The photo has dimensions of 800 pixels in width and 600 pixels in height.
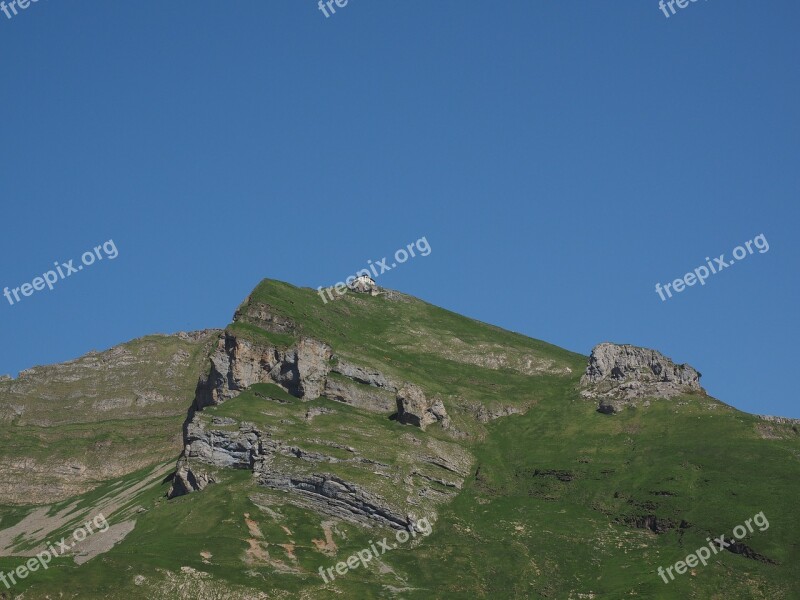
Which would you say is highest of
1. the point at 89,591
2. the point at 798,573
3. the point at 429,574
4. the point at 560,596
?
the point at 89,591

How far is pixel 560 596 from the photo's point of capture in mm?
195625

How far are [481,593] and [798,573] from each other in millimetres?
59269

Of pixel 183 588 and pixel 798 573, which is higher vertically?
pixel 183 588

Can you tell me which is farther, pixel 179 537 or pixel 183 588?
pixel 179 537

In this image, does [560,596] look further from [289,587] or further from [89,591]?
[89,591]

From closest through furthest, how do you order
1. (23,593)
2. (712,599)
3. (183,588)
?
(23,593)
(183,588)
(712,599)

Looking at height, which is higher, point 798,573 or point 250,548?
point 250,548

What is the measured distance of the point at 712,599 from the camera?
620ft

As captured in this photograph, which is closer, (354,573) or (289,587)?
(289,587)

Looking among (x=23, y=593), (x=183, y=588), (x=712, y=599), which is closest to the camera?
(x=23, y=593)

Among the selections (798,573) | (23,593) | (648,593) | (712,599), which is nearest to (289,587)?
(23,593)

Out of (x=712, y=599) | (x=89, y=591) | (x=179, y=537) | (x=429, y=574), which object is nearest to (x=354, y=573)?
(x=429, y=574)

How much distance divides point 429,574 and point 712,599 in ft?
171

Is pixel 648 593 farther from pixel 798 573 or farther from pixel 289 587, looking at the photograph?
pixel 289 587
